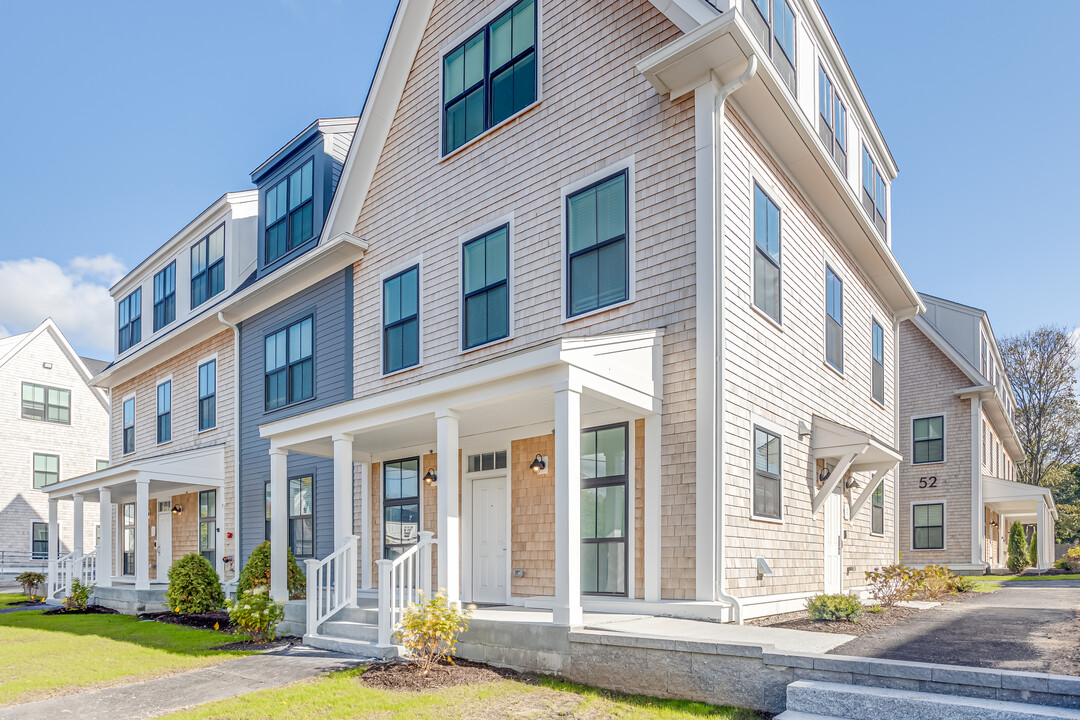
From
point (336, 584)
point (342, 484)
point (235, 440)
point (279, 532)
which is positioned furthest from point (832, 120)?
point (235, 440)

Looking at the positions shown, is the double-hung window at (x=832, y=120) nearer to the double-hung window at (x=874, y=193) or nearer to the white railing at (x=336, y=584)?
the double-hung window at (x=874, y=193)

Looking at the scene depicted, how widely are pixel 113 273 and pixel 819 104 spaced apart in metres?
107

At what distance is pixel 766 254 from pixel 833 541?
477 centimetres

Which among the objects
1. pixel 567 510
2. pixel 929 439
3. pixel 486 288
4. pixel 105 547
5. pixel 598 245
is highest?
pixel 598 245

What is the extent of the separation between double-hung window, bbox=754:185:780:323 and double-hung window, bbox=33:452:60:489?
3084 centimetres

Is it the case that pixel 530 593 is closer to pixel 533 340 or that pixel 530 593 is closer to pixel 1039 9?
pixel 533 340

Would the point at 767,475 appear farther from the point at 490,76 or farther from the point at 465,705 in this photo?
the point at 490,76

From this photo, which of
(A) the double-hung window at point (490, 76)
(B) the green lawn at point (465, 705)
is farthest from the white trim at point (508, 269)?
(B) the green lawn at point (465, 705)

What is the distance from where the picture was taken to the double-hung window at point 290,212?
50.7 ft

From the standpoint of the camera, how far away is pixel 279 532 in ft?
37.9

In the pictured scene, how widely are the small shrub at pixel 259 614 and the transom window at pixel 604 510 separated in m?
4.46

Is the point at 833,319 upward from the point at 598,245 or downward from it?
downward

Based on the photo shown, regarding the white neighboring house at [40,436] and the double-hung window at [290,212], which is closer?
the double-hung window at [290,212]

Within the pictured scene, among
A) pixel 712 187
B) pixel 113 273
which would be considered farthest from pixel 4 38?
pixel 113 273
